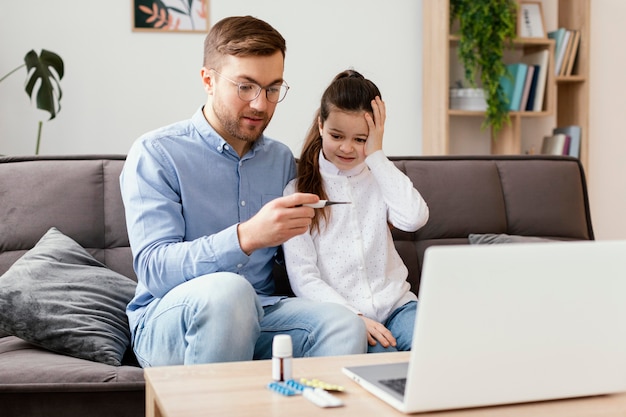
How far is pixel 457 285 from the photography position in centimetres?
98

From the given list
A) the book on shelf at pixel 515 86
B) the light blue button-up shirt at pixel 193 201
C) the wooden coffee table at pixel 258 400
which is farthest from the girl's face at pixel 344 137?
the book on shelf at pixel 515 86

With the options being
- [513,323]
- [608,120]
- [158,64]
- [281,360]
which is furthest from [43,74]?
[608,120]

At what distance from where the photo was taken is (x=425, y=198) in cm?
229

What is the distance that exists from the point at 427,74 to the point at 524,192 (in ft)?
5.63

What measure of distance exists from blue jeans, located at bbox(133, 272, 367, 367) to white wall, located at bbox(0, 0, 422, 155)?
199 cm

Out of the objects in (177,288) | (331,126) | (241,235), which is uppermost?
(331,126)

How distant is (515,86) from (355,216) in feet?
7.67

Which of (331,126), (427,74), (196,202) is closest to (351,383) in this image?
(196,202)

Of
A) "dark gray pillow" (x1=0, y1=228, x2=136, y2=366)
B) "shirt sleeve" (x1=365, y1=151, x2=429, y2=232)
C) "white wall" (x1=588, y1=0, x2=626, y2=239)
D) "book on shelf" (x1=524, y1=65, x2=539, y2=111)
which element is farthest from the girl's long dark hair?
"white wall" (x1=588, y1=0, x2=626, y2=239)

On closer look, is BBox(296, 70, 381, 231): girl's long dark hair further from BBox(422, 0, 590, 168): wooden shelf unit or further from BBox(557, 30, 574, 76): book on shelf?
BBox(557, 30, 574, 76): book on shelf

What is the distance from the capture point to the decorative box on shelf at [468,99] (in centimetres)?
400

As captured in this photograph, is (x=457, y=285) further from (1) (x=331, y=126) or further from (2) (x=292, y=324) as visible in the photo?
(1) (x=331, y=126)

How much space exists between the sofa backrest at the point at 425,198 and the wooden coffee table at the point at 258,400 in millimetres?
A: 896

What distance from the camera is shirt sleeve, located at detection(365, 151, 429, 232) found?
2000mm
